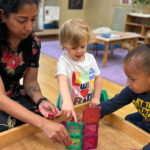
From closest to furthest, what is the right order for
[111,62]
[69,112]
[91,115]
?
[91,115], [69,112], [111,62]

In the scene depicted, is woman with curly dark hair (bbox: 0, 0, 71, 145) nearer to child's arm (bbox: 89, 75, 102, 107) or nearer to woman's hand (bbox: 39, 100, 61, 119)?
woman's hand (bbox: 39, 100, 61, 119)

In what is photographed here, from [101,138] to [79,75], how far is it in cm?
48

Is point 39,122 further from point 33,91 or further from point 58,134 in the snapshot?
point 33,91

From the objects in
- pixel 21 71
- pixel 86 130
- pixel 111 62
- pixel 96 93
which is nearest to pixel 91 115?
pixel 86 130

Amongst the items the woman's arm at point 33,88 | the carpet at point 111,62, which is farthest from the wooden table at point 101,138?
the carpet at point 111,62

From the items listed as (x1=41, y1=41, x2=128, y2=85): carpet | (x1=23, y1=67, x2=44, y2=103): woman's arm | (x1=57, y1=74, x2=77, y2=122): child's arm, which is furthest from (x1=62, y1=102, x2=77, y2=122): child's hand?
(x1=41, y1=41, x2=128, y2=85): carpet

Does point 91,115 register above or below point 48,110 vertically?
above

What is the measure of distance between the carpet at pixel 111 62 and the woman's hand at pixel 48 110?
1731 mm

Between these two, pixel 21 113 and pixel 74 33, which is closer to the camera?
pixel 21 113

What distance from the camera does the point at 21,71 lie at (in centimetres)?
117

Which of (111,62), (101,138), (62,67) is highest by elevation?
(62,67)

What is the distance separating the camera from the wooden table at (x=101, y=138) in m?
0.80

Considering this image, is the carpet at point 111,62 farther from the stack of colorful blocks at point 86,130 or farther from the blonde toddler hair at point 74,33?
the stack of colorful blocks at point 86,130

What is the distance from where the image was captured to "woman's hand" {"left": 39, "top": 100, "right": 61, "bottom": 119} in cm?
95
